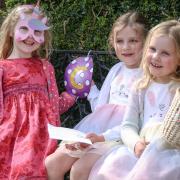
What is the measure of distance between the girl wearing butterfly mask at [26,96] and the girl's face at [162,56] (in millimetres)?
884

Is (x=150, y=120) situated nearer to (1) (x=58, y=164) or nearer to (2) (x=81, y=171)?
(2) (x=81, y=171)

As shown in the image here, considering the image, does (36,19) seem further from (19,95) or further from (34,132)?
(34,132)

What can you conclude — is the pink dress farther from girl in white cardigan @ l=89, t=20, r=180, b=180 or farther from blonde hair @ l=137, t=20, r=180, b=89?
blonde hair @ l=137, t=20, r=180, b=89

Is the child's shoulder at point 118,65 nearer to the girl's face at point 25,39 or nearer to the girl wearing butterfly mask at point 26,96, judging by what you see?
the girl wearing butterfly mask at point 26,96

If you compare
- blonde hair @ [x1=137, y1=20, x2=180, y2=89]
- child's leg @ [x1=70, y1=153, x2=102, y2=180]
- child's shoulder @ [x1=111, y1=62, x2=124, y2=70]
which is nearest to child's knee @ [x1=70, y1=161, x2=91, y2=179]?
child's leg @ [x1=70, y1=153, x2=102, y2=180]

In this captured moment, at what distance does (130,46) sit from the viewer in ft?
11.6

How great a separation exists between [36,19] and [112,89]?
0.79m

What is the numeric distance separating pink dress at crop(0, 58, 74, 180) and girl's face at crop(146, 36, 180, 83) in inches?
34.8

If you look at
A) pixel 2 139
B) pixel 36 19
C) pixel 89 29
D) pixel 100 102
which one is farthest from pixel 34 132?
pixel 89 29

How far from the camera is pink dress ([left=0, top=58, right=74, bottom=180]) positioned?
3309mm

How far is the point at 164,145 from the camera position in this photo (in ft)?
8.91

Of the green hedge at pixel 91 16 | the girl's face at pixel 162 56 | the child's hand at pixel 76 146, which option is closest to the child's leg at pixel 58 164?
the child's hand at pixel 76 146

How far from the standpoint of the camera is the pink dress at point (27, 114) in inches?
130

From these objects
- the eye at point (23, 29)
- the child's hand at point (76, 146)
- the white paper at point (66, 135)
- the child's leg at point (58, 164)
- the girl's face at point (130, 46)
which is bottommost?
the child's leg at point (58, 164)
